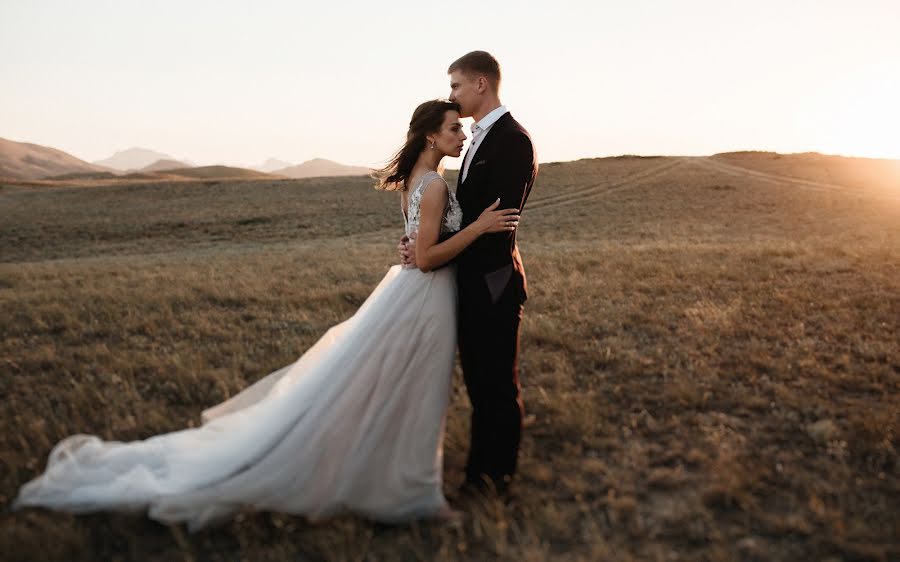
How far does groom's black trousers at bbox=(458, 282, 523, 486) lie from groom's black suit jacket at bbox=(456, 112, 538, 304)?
0.22 ft

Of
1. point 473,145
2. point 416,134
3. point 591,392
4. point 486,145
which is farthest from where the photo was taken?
Answer: point 591,392

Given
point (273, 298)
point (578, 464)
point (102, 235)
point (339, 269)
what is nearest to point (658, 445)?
point (578, 464)

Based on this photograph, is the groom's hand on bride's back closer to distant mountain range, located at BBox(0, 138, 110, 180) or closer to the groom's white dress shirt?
the groom's white dress shirt

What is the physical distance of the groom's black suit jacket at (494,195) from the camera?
3.96 meters

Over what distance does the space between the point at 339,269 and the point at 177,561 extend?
10.1m

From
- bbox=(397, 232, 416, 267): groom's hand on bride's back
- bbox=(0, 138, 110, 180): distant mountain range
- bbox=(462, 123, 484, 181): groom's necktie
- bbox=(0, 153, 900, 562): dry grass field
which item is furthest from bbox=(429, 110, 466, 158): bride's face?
bbox=(0, 138, 110, 180): distant mountain range

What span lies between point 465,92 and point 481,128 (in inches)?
11.8

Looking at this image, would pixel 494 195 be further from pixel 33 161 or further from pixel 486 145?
pixel 33 161

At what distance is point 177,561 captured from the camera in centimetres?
368

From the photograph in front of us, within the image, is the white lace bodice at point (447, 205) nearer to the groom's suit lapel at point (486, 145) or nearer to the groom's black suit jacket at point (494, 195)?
the groom's black suit jacket at point (494, 195)

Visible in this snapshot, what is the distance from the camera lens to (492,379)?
4.26 metres

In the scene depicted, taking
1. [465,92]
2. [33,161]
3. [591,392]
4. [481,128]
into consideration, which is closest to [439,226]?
[481,128]

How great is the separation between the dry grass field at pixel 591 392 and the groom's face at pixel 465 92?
8.57 feet

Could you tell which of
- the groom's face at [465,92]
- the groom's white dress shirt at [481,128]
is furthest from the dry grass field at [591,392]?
the groom's face at [465,92]
